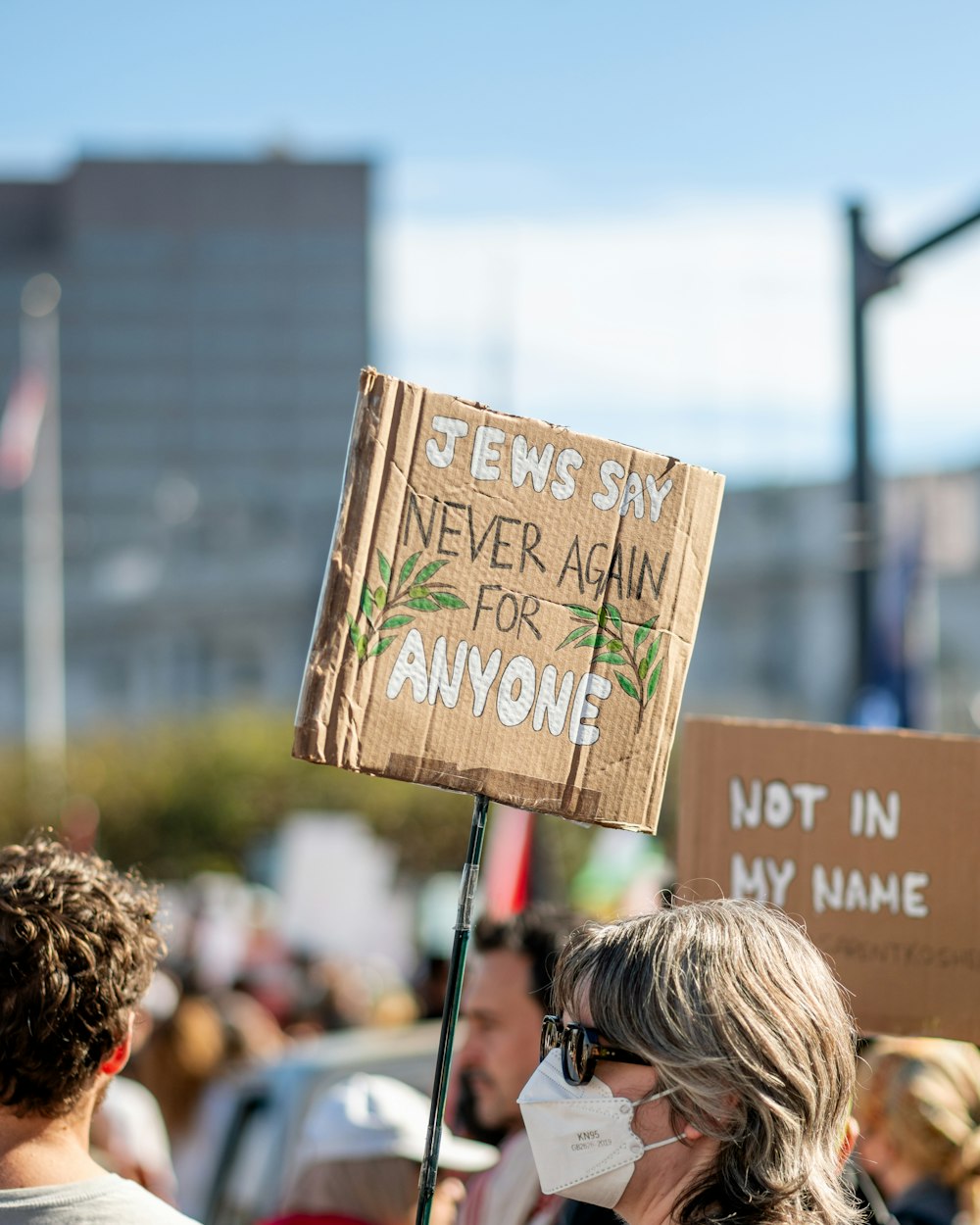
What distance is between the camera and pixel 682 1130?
6.34 ft

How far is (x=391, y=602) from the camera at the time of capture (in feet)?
7.78

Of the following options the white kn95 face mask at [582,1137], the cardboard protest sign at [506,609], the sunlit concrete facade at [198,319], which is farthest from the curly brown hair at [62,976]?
the sunlit concrete facade at [198,319]

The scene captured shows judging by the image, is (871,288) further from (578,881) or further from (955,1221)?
(578,881)

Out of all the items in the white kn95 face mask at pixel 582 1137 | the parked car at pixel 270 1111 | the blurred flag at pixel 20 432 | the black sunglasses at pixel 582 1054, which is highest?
the blurred flag at pixel 20 432

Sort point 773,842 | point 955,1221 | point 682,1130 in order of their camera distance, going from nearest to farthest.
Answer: point 682,1130 → point 773,842 → point 955,1221

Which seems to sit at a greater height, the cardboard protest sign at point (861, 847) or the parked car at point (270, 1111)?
the cardboard protest sign at point (861, 847)

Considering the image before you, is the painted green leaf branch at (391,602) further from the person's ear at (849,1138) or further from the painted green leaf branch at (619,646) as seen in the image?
the person's ear at (849,1138)

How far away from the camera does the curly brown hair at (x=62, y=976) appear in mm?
2342

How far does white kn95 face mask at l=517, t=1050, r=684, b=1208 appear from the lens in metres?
1.96

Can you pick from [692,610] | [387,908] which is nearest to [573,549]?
[692,610]

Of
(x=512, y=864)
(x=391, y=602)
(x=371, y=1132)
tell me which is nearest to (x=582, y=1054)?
(x=391, y=602)

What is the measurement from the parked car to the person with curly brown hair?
10.3ft

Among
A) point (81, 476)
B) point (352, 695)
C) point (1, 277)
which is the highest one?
point (1, 277)

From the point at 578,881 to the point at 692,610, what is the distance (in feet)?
33.5
